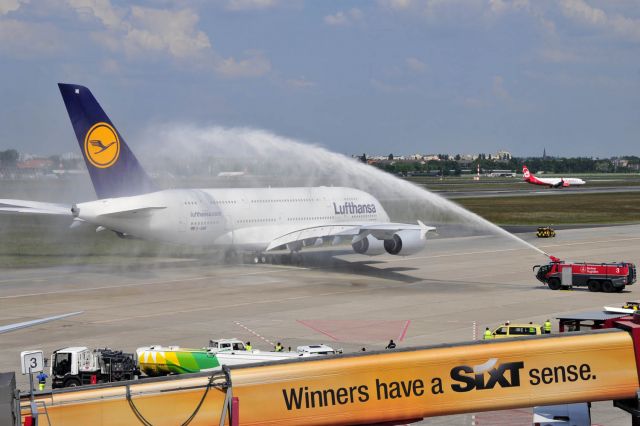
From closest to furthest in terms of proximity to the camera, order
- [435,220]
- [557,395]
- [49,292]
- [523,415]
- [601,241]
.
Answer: [557,395], [523,415], [49,292], [601,241], [435,220]

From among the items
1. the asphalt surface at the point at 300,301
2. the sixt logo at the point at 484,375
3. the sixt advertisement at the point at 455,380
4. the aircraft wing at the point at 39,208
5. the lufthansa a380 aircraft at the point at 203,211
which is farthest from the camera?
the aircraft wing at the point at 39,208

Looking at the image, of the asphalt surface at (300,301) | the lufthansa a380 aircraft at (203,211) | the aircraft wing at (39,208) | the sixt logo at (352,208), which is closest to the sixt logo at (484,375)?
the asphalt surface at (300,301)

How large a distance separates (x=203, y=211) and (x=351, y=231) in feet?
37.8

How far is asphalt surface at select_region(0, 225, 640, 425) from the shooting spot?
41750 mm

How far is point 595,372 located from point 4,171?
304ft

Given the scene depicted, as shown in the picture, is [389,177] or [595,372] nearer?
[595,372]

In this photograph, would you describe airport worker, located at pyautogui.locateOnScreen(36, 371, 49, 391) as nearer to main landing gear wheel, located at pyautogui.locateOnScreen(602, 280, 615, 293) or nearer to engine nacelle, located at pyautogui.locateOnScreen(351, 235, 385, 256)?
main landing gear wheel, located at pyautogui.locateOnScreen(602, 280, 615, 293)

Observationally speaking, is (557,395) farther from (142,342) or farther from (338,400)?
(142,342)

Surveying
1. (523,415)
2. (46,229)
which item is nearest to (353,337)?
(523,415)

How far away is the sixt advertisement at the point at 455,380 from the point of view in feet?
58.1

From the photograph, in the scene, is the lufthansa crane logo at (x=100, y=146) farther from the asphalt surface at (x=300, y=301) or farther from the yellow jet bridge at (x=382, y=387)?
the yellow jet bridge at (x=382, y=387)

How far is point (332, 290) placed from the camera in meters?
58.2

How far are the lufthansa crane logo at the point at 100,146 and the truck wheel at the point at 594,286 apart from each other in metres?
33.9

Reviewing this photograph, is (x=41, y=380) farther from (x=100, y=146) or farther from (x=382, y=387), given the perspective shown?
(x=100, y=146)
